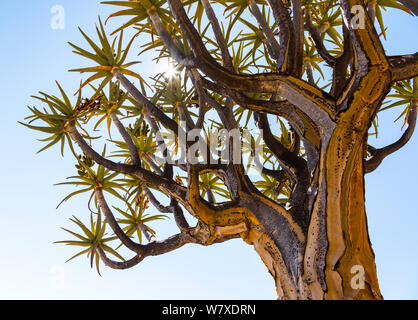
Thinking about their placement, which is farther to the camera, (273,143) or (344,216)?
(273,143)

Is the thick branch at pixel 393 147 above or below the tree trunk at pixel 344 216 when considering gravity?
above

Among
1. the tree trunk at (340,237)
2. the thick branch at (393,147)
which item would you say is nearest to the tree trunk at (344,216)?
the tree trunk at (340,237)

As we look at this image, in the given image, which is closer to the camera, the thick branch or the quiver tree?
the quiver tree

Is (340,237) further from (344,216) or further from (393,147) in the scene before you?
(393,147)

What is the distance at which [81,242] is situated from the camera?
3.56 m

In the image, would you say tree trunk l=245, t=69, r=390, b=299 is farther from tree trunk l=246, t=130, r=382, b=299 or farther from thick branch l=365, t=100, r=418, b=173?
thick branch l=365, t=100, r=418, b=173

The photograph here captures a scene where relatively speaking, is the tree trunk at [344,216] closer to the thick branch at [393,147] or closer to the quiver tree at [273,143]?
the quiver tree at [273,143]

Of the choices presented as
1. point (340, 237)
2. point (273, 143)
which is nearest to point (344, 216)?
point (340, 237)

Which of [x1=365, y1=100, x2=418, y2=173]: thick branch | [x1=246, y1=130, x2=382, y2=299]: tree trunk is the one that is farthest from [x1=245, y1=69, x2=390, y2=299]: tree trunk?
[x1=365, y1=100, x2=418, y2=173]: thick branch

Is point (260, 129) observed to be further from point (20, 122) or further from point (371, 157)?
point (20, 122)

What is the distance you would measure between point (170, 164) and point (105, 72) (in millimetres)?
990

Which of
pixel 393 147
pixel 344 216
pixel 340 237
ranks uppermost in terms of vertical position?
pixel 393 147

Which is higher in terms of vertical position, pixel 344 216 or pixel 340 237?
pixel 344 216

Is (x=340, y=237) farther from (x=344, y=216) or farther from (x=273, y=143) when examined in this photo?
(x=273, y=143)
